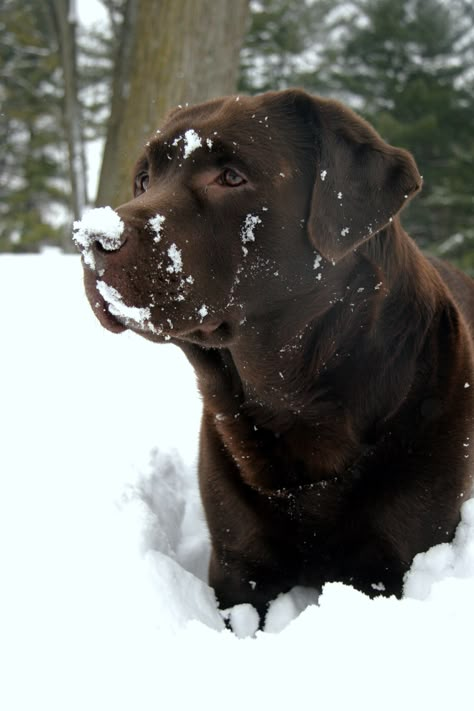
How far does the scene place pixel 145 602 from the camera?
1.97 metres

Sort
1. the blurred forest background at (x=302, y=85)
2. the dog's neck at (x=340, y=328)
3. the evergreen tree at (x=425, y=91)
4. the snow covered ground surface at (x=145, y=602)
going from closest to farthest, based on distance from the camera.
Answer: the snow covered ground surface at (x=145, y=602)
the dog's neck at (x=340, y=328)
the blurred forest background at (x=302, y=85)
the evergreen tree at (x=425, y=91)

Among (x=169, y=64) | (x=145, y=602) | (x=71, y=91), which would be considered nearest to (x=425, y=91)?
(x=71, y=91)

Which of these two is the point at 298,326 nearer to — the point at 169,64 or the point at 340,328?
the point at 340,328

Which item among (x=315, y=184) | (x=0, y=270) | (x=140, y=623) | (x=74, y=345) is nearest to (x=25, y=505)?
(x=140, y=623)

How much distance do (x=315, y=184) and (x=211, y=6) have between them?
17.2 feet

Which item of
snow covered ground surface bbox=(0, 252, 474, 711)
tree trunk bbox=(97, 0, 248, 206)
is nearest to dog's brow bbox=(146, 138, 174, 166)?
snow covered ground surface bbox=(0, 252, 474, 711)

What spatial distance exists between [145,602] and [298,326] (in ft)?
3.12

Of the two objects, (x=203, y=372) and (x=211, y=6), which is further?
(x=211, y=6)

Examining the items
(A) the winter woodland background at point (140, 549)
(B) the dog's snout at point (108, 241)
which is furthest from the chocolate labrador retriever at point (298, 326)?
(A) the winter woodland background at point (140, 549)

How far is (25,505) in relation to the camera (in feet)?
7.85

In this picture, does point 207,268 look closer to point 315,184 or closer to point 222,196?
point 222,196

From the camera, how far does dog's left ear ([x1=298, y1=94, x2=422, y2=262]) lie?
81.7 inches

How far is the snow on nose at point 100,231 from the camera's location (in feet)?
6.14

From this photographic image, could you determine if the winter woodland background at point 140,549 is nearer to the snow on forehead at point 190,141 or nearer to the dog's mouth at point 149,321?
the dog's mouth at point 149,321
